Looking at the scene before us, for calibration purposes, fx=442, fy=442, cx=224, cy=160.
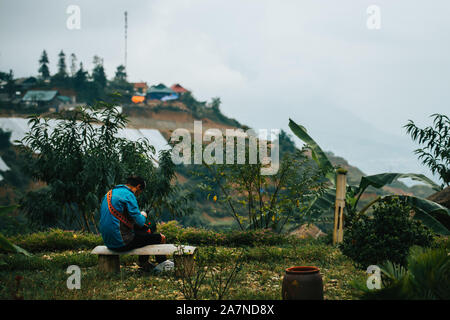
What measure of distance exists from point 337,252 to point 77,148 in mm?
6189

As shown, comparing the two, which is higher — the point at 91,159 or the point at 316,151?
the point at 316,151

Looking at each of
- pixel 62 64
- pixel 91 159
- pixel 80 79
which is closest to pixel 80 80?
pixel 80 79

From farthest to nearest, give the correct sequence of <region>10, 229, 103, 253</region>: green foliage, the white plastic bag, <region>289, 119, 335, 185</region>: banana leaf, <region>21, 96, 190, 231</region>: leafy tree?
<region>289, 119, 335, 185</region>: banana leaf → <region>21, 96, 190, 231</region>: leafy tree → <region>10, 229, 103, 253</region>: green foliage → the white plastic bag

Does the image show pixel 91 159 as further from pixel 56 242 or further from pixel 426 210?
pixel 426 210

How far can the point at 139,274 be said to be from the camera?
626 cm

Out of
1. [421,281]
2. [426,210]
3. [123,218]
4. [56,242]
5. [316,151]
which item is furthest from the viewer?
[316,151]

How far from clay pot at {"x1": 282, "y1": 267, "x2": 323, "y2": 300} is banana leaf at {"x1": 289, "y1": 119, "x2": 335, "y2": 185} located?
235 inches

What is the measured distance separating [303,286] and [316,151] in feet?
20.7

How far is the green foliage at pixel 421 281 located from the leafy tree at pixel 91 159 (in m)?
6.83

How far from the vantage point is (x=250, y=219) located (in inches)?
428

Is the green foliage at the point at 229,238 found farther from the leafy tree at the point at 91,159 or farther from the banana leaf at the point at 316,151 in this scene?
the banana leaf at the point at 316,151

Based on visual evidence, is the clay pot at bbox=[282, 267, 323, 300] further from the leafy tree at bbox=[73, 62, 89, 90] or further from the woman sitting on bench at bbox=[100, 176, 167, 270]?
the leafy tree at bbox=[73, 62, 89, 90]

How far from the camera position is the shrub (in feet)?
19.4

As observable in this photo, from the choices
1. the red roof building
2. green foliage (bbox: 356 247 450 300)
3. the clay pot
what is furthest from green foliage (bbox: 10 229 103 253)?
the red roof building
